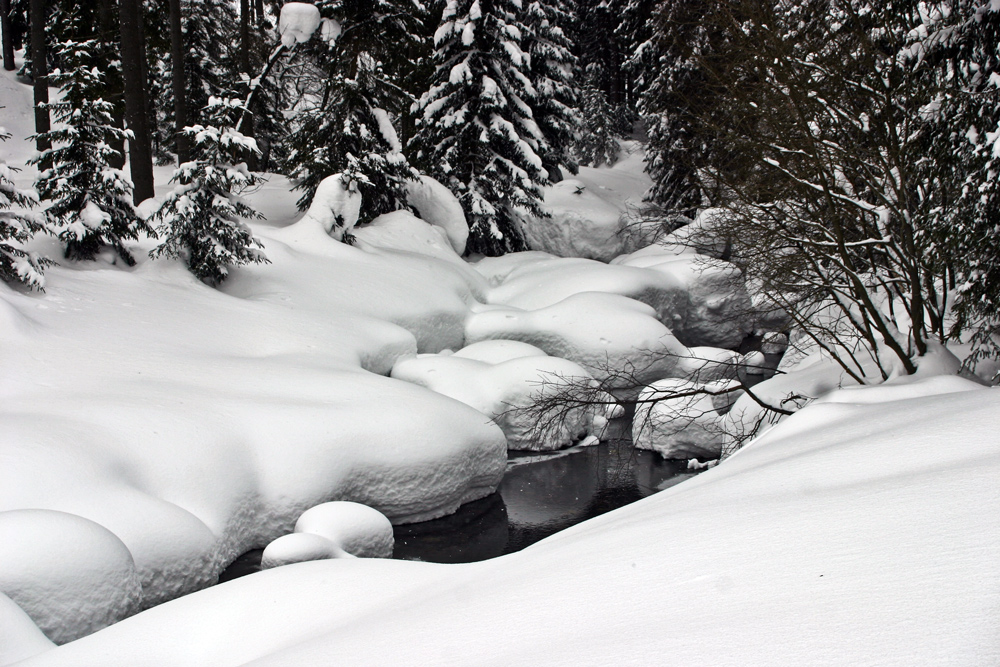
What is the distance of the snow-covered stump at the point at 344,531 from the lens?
6.36 meters

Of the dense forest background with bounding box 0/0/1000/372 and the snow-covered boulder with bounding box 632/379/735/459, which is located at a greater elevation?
the dense forest background with bounding box 0/0/1000/372

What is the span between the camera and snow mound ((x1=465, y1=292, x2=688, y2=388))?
13430 millimetres

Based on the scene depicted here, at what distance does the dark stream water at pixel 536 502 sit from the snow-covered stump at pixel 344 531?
0.63 m

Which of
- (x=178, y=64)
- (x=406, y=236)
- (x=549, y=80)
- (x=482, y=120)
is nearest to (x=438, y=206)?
A: (x=406, y=236)

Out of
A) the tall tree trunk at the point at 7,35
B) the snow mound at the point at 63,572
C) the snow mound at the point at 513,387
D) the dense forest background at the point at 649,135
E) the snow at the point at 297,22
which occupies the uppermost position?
the tall tree trunk at the point at 7,35

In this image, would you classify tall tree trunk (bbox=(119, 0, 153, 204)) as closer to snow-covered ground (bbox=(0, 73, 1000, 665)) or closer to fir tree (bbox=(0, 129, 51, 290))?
snow-covered ground (bbox=(0, 73, 1000, 665))

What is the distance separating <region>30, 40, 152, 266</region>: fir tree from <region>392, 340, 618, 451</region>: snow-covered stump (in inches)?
190

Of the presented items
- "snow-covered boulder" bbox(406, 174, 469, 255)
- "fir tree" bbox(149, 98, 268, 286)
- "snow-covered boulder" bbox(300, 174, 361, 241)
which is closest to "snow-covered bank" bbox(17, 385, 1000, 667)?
"fir tree" bbox(149, 98, 268, 286)

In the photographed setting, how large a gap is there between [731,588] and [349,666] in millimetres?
1149

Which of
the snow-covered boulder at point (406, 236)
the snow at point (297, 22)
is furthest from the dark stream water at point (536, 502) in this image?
the snow at point (297, 22)

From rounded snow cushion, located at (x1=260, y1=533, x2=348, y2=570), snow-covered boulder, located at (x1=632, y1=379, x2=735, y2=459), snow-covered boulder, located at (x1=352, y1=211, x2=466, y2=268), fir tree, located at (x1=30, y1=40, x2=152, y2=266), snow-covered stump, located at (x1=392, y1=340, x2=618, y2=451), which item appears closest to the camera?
rounded snow cushion, located at (x1=260, y1=533, x2=348, y2=570)

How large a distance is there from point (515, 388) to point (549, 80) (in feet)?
37.1

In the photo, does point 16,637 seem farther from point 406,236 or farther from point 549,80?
point 549,80

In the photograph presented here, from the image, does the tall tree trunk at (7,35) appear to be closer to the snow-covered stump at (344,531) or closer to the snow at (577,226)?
the snow at (577,226)
